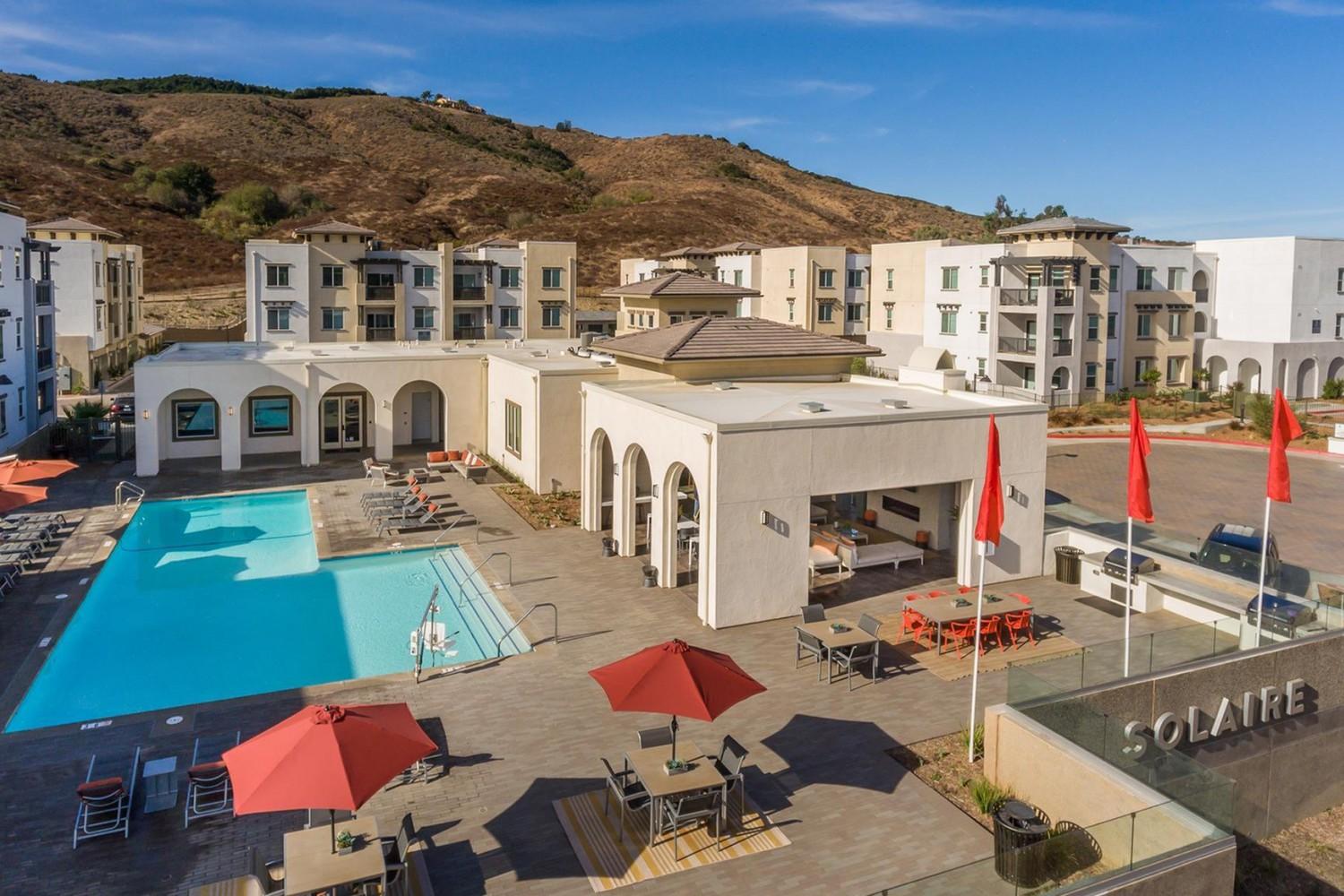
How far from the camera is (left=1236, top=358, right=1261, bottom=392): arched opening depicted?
5125cm

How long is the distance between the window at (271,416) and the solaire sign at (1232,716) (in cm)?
2941

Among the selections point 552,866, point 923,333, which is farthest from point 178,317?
point 552,866

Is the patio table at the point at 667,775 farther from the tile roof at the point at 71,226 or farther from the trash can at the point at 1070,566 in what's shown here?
the tile roof at the point at 71,226

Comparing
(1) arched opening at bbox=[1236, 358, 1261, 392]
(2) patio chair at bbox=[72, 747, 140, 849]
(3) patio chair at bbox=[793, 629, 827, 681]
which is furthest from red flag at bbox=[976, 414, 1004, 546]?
(1) arched opening at bbox=[1236, 358, 1261, 392]

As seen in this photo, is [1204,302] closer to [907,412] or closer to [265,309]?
[907,412]

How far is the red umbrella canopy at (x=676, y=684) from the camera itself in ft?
34.4

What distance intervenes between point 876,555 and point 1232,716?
25.2 feet

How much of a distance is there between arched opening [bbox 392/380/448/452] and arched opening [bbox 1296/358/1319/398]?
149 ft

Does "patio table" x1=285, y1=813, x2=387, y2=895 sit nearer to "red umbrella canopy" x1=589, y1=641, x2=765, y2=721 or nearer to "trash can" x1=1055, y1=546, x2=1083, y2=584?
"red umbrella canopy" x1=589, y1=641, x2=765, y2=721

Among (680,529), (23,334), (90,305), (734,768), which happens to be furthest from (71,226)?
(734,768)

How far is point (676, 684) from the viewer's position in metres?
10.7

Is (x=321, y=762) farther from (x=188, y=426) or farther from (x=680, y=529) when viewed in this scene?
(x=188, y=426)

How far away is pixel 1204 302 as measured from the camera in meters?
54.3

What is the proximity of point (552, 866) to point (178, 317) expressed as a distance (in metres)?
71.7
